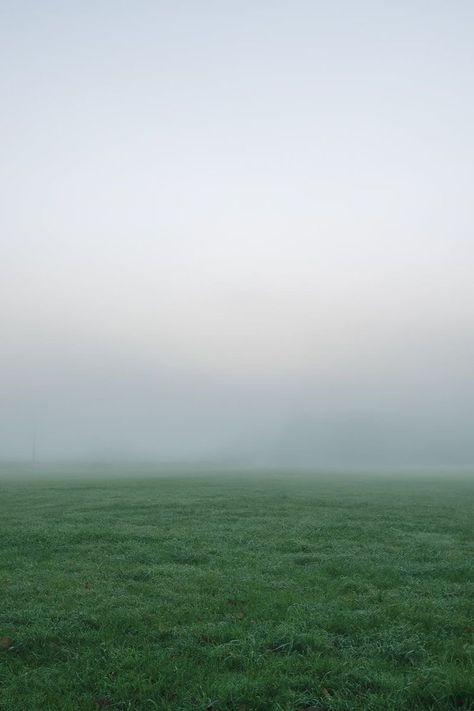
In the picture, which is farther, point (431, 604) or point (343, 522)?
point (343, 522)

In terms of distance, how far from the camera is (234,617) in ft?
36.8

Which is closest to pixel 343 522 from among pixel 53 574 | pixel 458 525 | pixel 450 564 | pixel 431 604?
pixel 458 525

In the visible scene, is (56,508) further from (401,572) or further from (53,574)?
(401,572)

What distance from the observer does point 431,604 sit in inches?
479

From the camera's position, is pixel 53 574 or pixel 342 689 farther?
pixel 53 574

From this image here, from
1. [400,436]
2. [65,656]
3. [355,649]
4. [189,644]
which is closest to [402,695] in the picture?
[355,649]

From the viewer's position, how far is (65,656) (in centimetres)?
945

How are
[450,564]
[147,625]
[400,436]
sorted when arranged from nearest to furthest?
[147,625]
[450,564]
[400,436]

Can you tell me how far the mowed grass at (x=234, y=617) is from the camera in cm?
816

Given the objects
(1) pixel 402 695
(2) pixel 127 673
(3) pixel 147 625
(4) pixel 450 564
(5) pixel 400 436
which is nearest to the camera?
(1) pixel 402 695

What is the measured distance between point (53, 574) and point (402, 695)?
10.2 metres

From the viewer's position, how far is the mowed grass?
26.8ft

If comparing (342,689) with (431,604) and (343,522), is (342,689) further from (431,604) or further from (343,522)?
(343,522)

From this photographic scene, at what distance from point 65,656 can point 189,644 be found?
2233 millimetres
